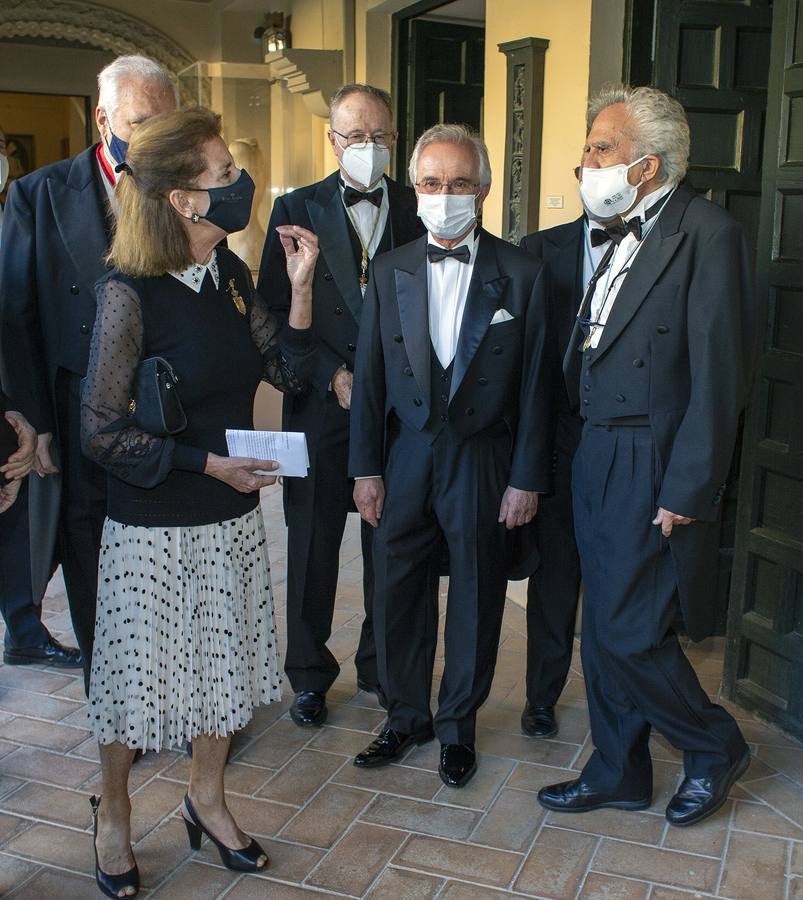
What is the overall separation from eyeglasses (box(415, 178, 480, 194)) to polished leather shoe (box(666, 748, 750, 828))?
1713 millimetres

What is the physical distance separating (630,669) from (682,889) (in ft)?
1.76

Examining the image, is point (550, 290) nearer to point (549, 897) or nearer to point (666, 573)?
point (666, 573)

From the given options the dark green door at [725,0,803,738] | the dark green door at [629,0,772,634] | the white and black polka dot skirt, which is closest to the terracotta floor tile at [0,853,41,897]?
the white and black polka dot skirt

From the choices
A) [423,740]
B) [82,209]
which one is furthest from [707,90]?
[423,740]

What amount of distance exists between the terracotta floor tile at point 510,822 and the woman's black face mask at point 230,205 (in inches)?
66.3

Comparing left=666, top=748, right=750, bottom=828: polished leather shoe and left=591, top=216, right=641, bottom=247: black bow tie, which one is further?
left=666, top=748, right=750, bottom=828: polished leather shoe

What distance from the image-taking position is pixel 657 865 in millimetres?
2723

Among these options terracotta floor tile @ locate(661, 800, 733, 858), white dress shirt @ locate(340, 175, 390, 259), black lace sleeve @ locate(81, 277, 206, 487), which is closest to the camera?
black lace sleeve @ locate(81, 277, 206, 487)

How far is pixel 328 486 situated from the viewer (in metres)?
3.40

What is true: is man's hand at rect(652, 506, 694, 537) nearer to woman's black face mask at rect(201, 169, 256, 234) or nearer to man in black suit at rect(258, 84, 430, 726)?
man in black suit at rect(258, 84, 430, 726)

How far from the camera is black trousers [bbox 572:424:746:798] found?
2.75 metres

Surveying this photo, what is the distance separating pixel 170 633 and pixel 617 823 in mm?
1335

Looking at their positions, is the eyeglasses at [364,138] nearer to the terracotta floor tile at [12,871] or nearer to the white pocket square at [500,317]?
the white pocket square at [500,317]

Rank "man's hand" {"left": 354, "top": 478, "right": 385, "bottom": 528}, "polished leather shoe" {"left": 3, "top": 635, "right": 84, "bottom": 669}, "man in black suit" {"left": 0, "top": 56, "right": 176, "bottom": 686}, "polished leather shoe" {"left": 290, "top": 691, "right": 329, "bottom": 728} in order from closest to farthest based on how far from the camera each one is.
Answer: "man in black suit" {"left": 0, "top": 56, "right": 176, "bottom": 686}, "man's hand" {"left": 354, "top": 478, "right": 385, "bottom": 528}, "polished leather shoe" {"left": 290, "top": 691, "right": 329, "bottom": 728}, "polished leather shoe" {"left": 3, "top": 635, "right": 84, "bottom": 669}
